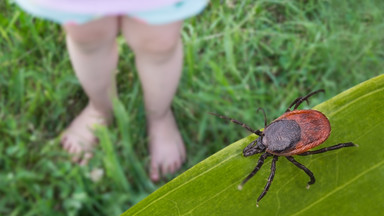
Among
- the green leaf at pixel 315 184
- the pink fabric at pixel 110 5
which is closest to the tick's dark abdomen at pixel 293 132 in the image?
the green leaf at pixel 315 184

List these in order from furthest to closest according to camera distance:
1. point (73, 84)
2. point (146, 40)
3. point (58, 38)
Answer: point (58, 38)
point (73, 84)
point (146, 40)

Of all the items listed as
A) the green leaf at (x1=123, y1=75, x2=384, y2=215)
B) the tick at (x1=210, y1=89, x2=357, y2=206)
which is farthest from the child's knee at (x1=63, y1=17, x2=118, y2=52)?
the green leaf at (x1=123, y1=75, x2=384, y2=215)

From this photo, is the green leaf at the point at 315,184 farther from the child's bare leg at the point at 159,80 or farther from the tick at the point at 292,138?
the child's bare leg at the point at 159,80

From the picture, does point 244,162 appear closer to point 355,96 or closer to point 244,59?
→ point 355,96

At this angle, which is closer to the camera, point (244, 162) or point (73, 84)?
point (244, 162)

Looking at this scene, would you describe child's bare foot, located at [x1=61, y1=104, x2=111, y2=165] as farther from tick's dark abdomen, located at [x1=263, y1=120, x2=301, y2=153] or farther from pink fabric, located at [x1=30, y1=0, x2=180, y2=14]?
tick's dark abdomen, located at [x1=263, y1=120, x2=301, y2=153]

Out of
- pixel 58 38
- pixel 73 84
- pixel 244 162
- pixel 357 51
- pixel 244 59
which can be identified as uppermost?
pixel 244 162

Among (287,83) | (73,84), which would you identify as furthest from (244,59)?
(73,84)
